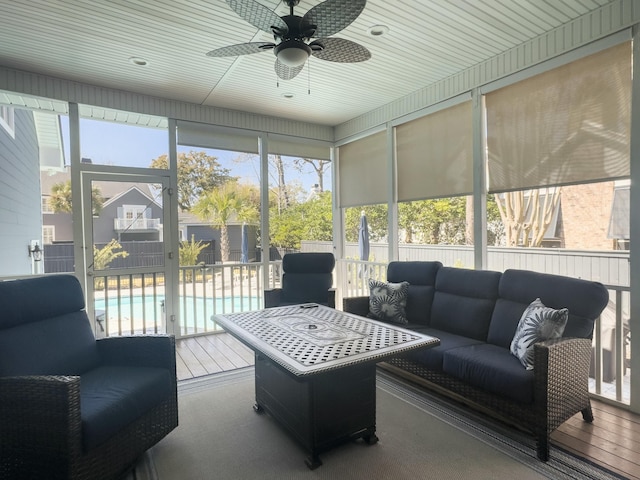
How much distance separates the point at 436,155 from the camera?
4.11 m

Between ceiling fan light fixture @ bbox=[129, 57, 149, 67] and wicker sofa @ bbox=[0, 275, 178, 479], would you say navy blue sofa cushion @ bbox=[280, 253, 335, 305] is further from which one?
ceiling fan light fixture @ bbox=[129, 57, 149, 67]

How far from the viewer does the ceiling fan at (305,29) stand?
192 centimetres

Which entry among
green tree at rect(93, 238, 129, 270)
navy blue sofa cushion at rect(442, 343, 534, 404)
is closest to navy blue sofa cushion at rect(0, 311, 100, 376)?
green tree at rect(93, 238, 129, 270)

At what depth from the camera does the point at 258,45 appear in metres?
2.35

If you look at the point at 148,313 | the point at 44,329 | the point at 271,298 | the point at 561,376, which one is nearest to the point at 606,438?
the point at 561,376

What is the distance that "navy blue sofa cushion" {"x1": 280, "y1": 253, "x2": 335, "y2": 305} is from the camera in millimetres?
4301

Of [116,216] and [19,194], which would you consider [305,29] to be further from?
[19,194]

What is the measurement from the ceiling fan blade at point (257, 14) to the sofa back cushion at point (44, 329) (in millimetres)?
2109

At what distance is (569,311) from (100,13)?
4.03 meters

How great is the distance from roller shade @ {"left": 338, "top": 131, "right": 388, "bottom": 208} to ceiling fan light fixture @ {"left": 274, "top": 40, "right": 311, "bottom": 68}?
286cm

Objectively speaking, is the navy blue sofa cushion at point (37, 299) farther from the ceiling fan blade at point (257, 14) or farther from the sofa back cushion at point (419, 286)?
the sofa back cushion at point (419, 286)

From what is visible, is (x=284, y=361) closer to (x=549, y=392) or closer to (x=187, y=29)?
(x=549, y=392)

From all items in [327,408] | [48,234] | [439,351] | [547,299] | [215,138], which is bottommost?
[327,408]

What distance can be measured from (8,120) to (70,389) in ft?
13.6
